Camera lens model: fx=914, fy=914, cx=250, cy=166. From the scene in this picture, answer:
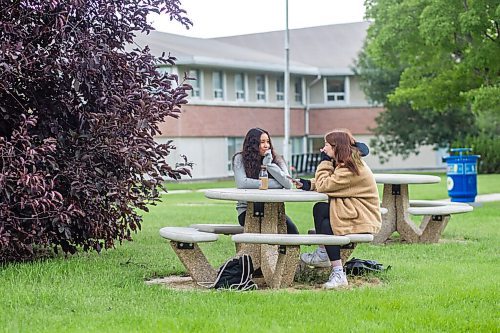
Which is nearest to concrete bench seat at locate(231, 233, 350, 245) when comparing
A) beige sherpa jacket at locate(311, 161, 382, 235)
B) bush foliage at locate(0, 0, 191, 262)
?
beige sherpa jacket at locate(311, 161, 382, 235)

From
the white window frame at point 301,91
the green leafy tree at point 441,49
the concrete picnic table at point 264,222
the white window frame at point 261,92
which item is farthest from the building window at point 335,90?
the concrete picnic table at point 264,222

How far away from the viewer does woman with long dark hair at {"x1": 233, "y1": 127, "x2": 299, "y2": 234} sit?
925 centimetres

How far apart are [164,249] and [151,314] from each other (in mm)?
4457

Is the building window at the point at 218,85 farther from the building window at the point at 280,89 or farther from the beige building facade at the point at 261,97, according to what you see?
the building window at the point at 280,89

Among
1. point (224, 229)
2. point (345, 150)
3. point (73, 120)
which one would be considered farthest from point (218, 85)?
point (345, 150)

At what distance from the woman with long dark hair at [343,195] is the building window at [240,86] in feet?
104

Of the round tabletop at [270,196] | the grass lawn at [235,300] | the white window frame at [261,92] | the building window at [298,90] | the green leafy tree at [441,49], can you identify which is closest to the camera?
the grass lawn at [235,300]

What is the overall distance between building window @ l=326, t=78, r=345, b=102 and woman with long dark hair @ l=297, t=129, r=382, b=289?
122ft

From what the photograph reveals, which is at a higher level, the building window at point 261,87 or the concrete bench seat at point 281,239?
the building window at point 261,87

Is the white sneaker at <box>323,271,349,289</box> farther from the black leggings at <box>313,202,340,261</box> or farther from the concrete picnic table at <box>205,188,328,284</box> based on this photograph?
the concrete picnic table at <box>205,188,328,284</box>

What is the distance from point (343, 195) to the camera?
848cm

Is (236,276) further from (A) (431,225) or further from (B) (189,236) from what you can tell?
(A) (431,225)

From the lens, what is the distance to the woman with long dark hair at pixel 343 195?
8.45 meters

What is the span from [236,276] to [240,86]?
107 feet
